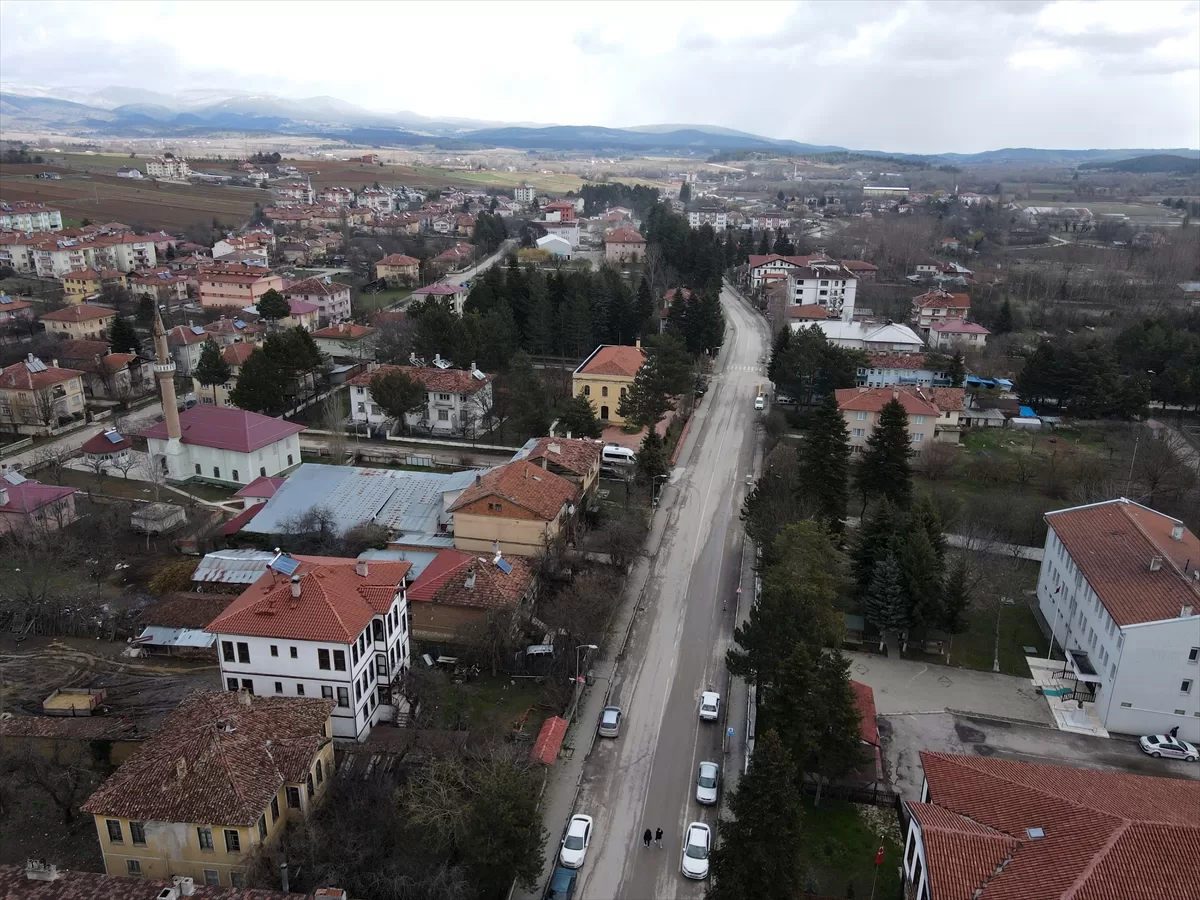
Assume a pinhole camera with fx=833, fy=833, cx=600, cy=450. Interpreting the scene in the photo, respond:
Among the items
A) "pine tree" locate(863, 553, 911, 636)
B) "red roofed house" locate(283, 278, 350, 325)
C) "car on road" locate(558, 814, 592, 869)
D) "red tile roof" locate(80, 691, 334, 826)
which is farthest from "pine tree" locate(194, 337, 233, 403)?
"pine tree" locate(863, 553, 911, 636)

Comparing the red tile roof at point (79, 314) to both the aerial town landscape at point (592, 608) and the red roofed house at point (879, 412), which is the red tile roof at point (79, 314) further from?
the red roofed house at point (879, 412)

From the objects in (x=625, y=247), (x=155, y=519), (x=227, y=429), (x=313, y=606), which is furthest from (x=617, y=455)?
(x=625, y=247)

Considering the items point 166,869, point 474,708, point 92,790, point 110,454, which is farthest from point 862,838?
point 110,454

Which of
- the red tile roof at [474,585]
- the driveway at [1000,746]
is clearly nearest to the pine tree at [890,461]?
the driveway at [1000,746]

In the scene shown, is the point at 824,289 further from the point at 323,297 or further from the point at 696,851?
the point at 696,851

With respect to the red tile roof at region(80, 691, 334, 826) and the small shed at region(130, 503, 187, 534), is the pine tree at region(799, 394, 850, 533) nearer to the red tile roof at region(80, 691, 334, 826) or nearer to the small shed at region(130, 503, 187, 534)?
the red tile roof at region(80, 691, 334, 826)

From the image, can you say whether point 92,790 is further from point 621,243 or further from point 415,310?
point 621,243
